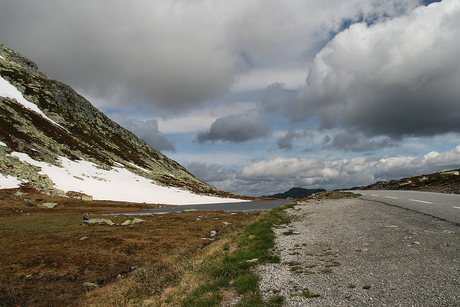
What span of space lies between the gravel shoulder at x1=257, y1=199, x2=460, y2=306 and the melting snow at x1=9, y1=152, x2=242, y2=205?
93140 millimetres

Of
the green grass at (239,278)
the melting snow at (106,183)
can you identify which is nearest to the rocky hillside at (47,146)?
the melting snow at (106,183)

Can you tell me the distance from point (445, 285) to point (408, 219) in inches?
440

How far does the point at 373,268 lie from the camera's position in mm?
9148

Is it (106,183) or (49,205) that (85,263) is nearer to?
(49,205)

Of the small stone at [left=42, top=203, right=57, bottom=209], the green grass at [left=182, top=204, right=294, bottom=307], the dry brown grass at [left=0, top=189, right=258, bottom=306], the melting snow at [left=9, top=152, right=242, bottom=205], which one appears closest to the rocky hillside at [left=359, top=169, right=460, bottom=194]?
the green grass at [left=182, top=204, right=294, bottom=307]

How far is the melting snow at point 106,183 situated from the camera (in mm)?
90688

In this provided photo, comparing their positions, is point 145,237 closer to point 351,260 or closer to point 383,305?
point 351,260

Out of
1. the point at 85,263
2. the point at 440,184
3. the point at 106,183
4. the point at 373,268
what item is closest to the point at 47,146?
the point at 106,183

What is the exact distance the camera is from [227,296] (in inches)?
363

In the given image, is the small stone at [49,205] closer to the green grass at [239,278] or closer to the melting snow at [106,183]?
the melting snow at [106,183]

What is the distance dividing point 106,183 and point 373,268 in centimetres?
11667

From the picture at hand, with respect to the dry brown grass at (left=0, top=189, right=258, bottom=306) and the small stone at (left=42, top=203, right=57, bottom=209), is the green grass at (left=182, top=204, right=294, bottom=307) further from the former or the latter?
the small stone at (left=42, top=203, right=57, bottom=209)

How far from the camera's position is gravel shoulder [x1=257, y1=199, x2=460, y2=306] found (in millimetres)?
7059

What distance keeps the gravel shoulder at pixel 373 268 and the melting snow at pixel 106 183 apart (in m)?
93.1
